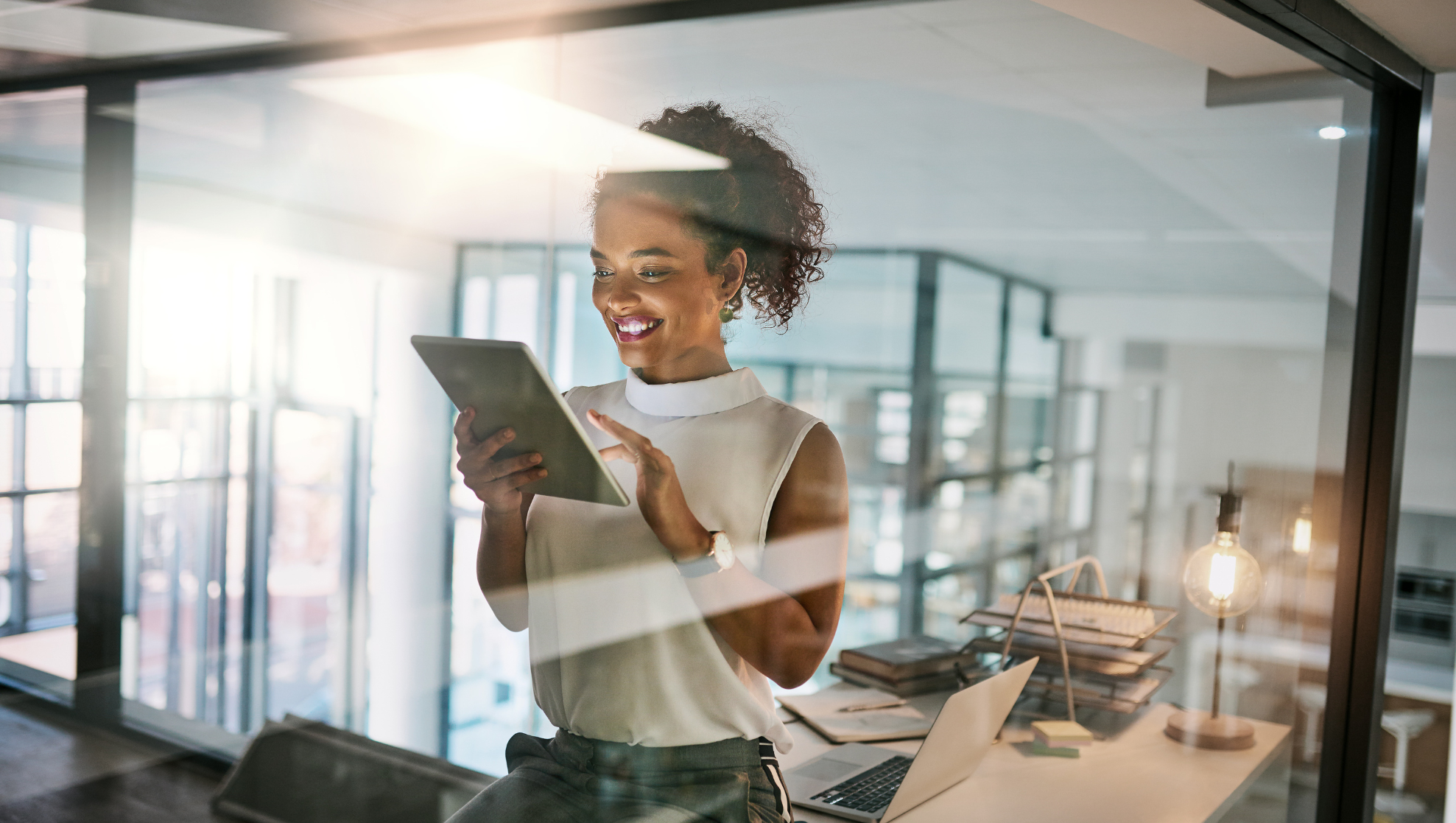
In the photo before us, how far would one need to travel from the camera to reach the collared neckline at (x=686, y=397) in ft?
3.93

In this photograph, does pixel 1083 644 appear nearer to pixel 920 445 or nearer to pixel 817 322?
pixel 817 322

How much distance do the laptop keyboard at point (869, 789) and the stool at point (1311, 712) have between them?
106 centimetres

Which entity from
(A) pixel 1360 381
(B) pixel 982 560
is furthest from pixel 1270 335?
(B) pixel 982 560

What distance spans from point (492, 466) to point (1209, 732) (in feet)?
4.62

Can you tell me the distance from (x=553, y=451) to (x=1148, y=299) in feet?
5.13

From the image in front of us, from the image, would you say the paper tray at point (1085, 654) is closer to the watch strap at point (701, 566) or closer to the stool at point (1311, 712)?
the stool at point (1311, 712)

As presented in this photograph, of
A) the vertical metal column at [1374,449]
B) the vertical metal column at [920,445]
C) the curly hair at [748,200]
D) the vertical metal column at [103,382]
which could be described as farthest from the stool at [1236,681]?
the vertical metal column at [103,382]

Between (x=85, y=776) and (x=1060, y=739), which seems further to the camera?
(x=1060, y=739)

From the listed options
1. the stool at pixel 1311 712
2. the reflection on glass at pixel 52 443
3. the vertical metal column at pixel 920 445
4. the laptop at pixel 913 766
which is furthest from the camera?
the vertical metal column at pixel 920 445

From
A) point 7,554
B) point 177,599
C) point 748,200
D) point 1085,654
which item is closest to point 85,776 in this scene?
point 177,599

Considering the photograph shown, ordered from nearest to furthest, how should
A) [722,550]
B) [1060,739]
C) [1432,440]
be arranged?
[722,550]
[1060,739]
[1432,440]

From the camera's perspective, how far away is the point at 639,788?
3.98 feet

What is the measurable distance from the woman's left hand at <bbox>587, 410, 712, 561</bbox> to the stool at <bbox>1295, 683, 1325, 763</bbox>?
1622mm

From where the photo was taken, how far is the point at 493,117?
1.69 meters
